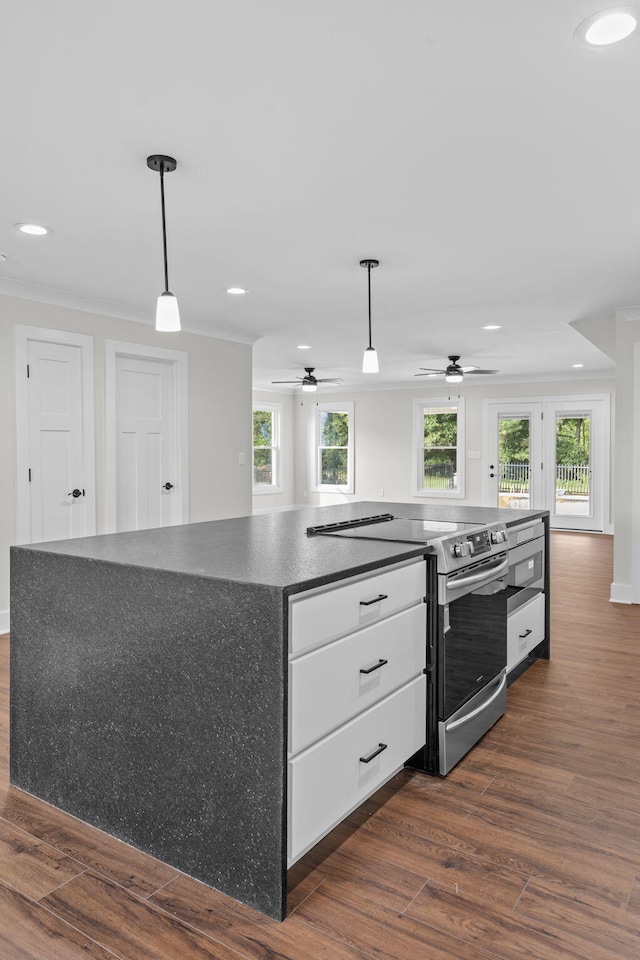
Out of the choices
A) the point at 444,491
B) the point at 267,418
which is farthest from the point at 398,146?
the point at 267,418

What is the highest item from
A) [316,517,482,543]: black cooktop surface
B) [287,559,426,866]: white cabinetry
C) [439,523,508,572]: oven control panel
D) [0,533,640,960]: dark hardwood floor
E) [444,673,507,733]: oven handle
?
[316,517,482,543]: black cooktop surface

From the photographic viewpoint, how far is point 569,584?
5887mm

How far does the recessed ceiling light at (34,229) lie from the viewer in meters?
3.21

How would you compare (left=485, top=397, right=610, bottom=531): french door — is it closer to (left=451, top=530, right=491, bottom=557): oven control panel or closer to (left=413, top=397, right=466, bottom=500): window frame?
(left=413, top=397, right=466, bottom=500): window frame

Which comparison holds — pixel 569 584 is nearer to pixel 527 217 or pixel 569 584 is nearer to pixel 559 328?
pixel 559 328

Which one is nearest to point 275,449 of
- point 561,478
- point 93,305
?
point 561,478

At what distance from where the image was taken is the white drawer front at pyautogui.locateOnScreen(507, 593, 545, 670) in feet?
10.1

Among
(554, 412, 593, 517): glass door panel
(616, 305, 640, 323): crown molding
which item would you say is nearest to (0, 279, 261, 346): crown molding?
(616, 305, 640, 323): crown molding

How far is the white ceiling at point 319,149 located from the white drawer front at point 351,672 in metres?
1.67

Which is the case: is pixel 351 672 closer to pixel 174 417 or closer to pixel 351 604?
pixel 351 604

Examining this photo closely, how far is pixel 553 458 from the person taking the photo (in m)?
9.53

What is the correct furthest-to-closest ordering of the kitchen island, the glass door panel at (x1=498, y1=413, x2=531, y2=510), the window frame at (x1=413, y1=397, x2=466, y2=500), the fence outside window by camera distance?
the window frame at (x1=413, y1=397, x2=466, y2=500) → the glass door panel at (x1=498, y1=413, x2=531, y2=510) → the fence outside window → the kitchen island

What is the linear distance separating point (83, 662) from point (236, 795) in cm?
68

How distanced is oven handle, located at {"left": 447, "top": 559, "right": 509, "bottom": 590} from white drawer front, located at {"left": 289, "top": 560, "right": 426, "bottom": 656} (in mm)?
141
